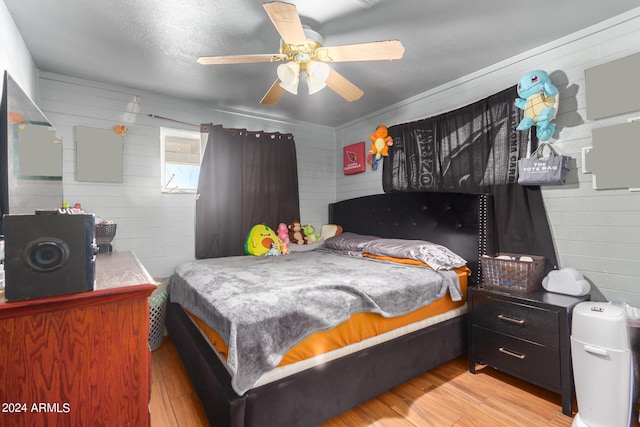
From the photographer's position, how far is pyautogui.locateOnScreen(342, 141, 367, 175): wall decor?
163 inches

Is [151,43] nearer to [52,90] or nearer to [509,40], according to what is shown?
[52,90]

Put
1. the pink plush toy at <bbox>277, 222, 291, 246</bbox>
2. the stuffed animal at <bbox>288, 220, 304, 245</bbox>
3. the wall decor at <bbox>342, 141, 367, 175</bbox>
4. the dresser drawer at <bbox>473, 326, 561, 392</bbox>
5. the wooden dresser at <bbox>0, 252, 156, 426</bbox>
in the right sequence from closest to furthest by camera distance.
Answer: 1. the wooden dresser at <bbox>0, 252, 156, 426</bbox>
2. the dresser drawer at <bbox>473, 326, 561, 392</bbox>
3. the pink plush toy at <bbox>277, 222, 291, 246</bbox>
4. the stuffed animal at <bbox>288, 220, 304, 245</bbox>
5. the wall decor at <bbox>342, 141, 367, 175</bbox>

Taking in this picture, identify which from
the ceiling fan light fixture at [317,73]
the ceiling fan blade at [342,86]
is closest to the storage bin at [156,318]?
the ceiling fan light fixture at [317,73]

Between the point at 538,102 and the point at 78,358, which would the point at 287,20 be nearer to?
the point at 78,358

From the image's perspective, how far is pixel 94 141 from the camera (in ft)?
9.89

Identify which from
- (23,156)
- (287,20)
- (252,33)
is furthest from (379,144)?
(23,156)

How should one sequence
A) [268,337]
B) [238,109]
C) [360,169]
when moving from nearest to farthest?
[268,337] → [238,109] → [360,169]

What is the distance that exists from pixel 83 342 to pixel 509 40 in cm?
322

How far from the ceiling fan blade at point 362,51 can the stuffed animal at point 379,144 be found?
1.81 metres

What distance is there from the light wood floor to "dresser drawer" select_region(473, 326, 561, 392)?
136 millimetres

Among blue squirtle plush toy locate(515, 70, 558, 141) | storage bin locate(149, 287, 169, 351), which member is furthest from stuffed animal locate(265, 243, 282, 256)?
blue squirtle plush toy locate(515, 70, 558, 141)

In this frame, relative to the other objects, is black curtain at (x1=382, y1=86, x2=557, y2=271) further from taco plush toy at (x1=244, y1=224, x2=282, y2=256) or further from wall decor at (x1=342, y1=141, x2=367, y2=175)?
taco plush toy at (x1=244, y1=224, x2=282, y2=256)

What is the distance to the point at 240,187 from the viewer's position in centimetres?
375

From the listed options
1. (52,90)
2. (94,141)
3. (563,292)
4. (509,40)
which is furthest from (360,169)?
(52,90)
